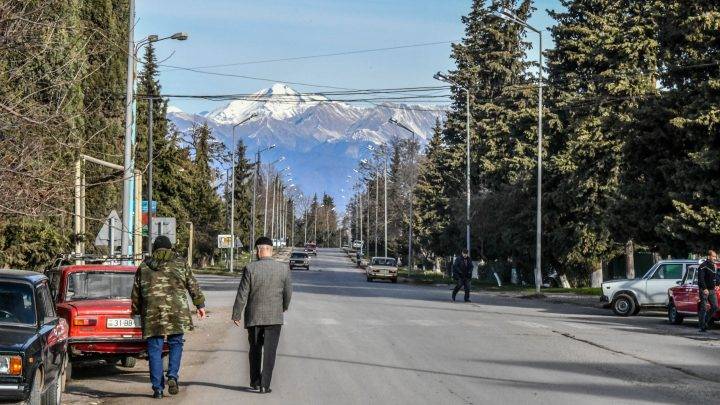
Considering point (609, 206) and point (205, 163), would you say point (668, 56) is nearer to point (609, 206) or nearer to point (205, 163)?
point (609, 206)

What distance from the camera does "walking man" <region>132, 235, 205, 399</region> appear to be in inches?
509

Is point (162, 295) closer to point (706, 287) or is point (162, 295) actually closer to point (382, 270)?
point (706, 287)

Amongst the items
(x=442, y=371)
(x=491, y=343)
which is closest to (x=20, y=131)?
(x=442, y=371)

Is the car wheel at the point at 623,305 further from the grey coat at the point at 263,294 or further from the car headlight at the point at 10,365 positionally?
the car headlight at the point at 10,365

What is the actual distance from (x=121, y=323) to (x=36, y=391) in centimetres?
461

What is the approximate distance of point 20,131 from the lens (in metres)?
14.8

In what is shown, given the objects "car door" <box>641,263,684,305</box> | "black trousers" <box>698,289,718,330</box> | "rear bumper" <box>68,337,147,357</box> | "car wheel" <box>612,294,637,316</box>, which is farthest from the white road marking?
"rear bumper" <box>68,337,147,357</box>

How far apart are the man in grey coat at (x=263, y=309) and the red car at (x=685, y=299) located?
1493 cm

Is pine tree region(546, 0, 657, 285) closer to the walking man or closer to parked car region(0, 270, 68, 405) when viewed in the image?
the walking man

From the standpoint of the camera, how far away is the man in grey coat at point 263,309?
1310cm

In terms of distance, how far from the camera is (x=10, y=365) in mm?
10219

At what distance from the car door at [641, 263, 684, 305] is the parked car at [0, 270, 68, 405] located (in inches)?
837

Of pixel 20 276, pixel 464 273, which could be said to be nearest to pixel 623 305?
pixel 464 273

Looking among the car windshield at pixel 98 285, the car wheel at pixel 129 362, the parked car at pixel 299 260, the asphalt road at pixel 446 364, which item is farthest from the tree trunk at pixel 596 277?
the car windshield at pixel 98 285
